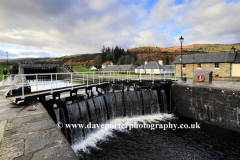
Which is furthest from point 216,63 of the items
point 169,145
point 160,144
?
point 160,144

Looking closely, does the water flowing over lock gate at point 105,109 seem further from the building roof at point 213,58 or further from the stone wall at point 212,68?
the building roof at point 213,58

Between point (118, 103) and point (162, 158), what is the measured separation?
21.4ft

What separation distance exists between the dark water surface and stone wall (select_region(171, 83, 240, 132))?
1.10 metres

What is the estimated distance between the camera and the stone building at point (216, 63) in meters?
26.7

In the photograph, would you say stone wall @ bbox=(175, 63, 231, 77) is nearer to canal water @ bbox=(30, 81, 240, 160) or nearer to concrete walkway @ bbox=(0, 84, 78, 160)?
canal water @ bbox=(30, 81, 240, 160)

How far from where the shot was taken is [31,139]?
304 cm

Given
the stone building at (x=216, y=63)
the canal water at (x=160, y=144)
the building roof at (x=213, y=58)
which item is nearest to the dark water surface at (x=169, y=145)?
the canal water at (x=160, y=144)

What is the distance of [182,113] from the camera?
13781 millimetres

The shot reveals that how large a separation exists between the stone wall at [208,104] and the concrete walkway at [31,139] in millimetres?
12899

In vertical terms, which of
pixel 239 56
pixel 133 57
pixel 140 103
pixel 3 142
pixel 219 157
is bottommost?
pixel 219 157

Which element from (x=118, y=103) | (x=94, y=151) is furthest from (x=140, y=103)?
(x=94, y=151)

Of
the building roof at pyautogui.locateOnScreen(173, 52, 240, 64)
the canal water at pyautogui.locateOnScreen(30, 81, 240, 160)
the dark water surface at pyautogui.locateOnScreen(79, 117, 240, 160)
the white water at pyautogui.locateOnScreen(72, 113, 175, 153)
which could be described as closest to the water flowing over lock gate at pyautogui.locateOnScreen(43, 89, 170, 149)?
the white water at pyautogui.locateOnScreen(72, 113, 175, 153)

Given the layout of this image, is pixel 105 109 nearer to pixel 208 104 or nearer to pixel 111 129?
pixel 111 129

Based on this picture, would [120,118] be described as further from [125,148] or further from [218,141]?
[218,141]
